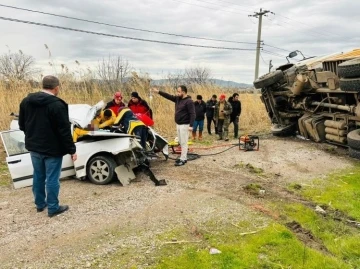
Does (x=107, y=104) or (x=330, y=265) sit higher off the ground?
(x=107, y=104)

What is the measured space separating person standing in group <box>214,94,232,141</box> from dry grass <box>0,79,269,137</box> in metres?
1.93

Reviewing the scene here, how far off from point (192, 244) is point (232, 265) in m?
0.60

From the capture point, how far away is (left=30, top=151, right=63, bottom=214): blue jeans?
4727mm

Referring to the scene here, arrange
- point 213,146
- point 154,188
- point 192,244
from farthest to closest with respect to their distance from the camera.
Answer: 1. point 213,146
2. point 154,188
3. point 192,244

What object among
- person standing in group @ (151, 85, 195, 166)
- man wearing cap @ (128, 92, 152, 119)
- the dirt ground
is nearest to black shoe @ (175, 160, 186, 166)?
person standing in group @ (151, 85, 195, 166)

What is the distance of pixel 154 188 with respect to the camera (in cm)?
615

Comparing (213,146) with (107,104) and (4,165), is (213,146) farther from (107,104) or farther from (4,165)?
(4,165)

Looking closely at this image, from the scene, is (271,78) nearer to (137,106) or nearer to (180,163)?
(137,106)

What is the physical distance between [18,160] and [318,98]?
7.75m

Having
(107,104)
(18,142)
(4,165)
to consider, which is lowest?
(4,165)

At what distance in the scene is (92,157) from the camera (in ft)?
21.2

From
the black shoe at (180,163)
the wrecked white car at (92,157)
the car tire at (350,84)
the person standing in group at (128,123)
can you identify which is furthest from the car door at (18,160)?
the car tire at (350,84)

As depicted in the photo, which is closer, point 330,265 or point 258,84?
point 330,265

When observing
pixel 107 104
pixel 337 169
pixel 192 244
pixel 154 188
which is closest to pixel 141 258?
pixel 192 244
